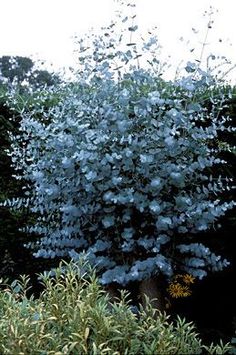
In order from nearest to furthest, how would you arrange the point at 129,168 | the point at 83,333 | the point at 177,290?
the point at 83,333 < the point at 129,168 < the point at 177,290

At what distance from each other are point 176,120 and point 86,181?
715mm

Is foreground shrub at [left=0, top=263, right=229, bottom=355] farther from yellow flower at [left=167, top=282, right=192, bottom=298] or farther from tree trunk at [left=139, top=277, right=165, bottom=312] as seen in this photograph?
yellow flower at [left=167, top=282, right=192, bottom=298]

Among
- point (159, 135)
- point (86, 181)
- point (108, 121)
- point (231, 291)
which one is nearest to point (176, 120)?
point (159, 135)

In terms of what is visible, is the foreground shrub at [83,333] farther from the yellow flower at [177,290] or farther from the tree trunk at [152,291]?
the yellow flower at [177,290]

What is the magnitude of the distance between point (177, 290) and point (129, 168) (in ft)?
3.81

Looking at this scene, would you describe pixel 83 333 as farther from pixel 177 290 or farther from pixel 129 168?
pixel 177 290

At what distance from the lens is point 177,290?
493 cm

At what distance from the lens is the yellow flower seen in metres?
4.92

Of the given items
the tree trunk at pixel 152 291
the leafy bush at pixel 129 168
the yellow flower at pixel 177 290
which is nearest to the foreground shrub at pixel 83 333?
the leafy bush at pixel 129 168

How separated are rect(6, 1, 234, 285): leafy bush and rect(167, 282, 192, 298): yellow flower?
0.34 metres

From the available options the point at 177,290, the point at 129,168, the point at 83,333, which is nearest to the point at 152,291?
the point at 177,290

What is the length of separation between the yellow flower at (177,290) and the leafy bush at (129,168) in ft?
1.12

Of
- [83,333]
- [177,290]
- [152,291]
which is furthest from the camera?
[177,290]

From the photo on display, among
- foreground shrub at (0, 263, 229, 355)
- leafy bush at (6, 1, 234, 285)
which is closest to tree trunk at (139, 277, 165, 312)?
leafy bush at (6, 1, 234, 285)
